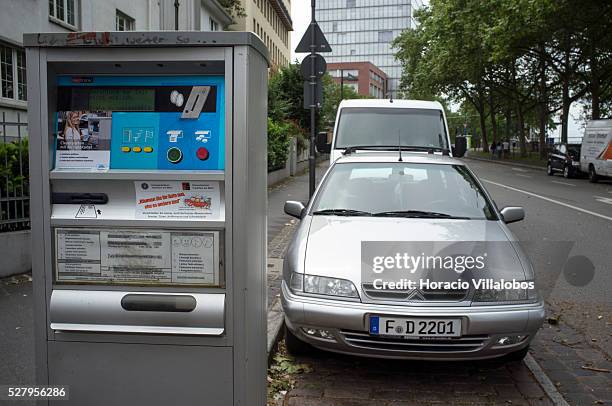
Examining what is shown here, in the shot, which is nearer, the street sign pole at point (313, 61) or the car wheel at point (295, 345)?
the car wheel at point (295, 345)

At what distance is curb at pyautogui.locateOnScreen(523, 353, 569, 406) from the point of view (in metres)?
3.77

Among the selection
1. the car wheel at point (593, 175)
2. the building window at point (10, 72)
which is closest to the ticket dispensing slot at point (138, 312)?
the building window at point (10, 72)

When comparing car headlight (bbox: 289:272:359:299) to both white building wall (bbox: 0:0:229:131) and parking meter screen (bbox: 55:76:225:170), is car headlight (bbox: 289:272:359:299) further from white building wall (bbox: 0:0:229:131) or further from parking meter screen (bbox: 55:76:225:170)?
white building wall (bbox: 0:0:229:131)

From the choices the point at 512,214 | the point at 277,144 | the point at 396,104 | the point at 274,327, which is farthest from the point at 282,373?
the point at 277,144

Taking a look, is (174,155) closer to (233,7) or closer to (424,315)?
(424,315)

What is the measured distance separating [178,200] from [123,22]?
796 inches

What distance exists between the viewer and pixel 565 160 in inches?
1084

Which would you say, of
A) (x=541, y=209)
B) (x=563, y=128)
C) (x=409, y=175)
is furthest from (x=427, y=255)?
(x=563, y=128)

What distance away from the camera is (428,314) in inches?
147

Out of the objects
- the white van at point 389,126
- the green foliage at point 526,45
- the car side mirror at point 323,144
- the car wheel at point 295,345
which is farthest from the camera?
the green foliage at point 526,45

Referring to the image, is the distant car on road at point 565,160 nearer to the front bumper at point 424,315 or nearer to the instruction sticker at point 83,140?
the front bumper at point 424,315

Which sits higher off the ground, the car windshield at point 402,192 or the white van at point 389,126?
the white van at point 389,126

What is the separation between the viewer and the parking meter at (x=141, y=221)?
245 centimetres

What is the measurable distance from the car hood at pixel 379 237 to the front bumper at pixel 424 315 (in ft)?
0.73
